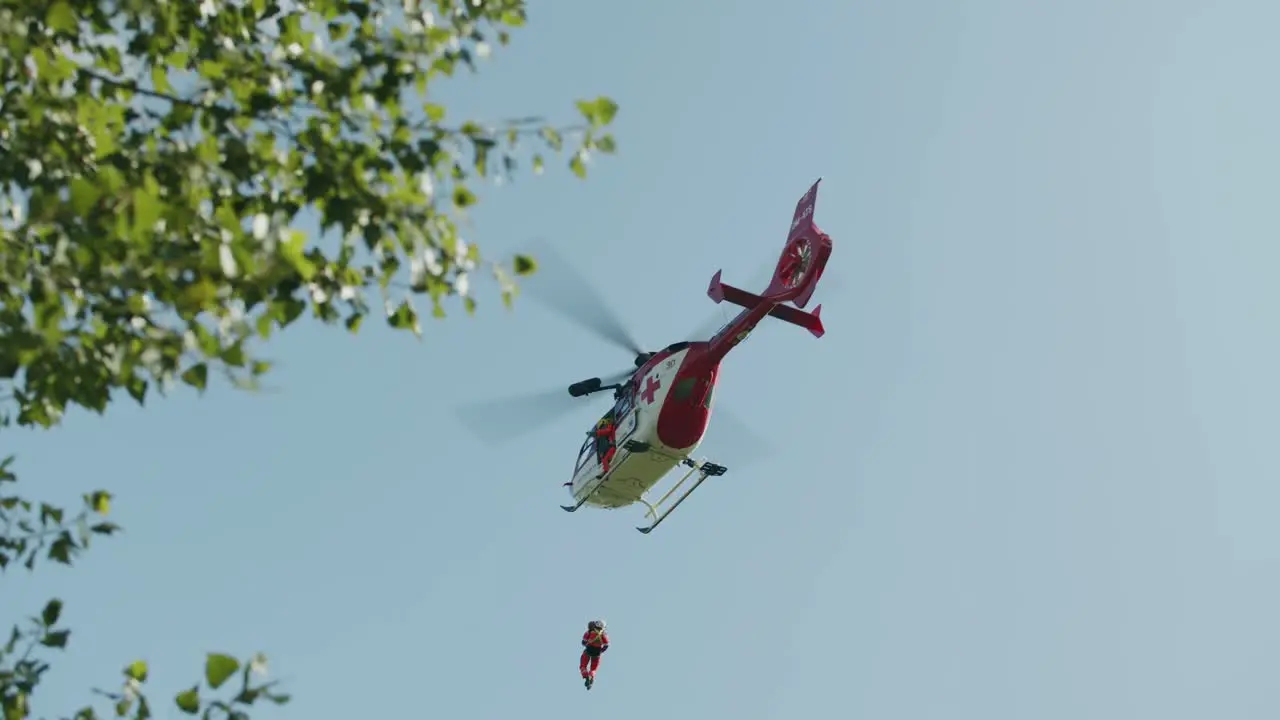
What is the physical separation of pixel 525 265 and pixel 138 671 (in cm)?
369

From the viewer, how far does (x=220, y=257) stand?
8180 millimetres

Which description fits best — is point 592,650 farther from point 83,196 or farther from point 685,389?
point 83,196

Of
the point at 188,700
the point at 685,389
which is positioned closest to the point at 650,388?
the point at 685,389

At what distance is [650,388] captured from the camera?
30.4 meters

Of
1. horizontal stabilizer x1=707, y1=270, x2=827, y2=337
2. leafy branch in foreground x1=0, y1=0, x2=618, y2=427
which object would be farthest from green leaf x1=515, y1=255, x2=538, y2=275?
horizontal stabilizer x1=707, y1=270, x2=827, y2=337

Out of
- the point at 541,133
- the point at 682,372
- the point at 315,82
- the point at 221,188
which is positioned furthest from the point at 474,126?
the point at 682,372

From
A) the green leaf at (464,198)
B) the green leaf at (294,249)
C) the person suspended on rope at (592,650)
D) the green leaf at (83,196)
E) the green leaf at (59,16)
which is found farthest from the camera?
the person suspended on rope at (592,650)

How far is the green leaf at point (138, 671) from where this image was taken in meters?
8.95

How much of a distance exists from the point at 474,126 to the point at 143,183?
2.32 meters

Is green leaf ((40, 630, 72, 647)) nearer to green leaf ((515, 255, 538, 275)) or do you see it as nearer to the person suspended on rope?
green leaf ((515, 255, 538, 275))

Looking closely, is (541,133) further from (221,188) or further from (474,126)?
(221,188)

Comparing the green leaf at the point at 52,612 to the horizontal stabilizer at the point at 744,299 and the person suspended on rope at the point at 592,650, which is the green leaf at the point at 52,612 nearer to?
the horizontal stabilizer at the point at 744,299

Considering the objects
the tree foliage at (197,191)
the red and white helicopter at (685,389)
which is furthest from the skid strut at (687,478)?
the tree foliage at (197,191)

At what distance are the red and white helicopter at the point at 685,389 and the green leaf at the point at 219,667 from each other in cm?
2148
